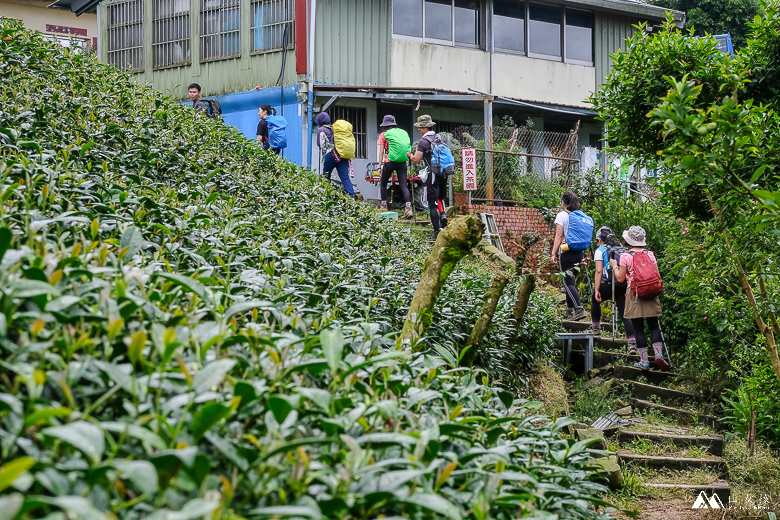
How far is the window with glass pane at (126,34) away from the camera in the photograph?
17.1 m

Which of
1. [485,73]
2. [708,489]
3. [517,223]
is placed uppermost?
[485,73]

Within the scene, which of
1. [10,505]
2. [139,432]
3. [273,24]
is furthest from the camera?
[273,24]

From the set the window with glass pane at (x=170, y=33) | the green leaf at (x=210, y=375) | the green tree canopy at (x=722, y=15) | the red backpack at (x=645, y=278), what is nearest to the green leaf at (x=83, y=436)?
the green leaf at (x=210, y=375)

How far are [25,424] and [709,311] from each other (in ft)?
22.5

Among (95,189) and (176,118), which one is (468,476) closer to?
(95,189)

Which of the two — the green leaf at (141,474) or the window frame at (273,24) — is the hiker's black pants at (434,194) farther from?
the green leaf at (141,474)

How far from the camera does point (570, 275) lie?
9086 millimetres

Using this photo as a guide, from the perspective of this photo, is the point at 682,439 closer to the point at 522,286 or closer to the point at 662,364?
the point at 662,364

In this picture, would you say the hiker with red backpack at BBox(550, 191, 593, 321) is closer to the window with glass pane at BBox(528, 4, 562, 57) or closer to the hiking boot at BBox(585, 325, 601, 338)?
the hiking boot at BBox(585, 325, 601, 338)

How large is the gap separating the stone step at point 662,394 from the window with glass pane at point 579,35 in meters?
11.7

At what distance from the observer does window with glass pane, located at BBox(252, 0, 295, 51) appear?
14.7 m

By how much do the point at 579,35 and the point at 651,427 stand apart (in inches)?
514

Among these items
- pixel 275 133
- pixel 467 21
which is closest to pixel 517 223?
pixel 275 133

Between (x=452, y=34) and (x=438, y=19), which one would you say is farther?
(x=452, y=34)
